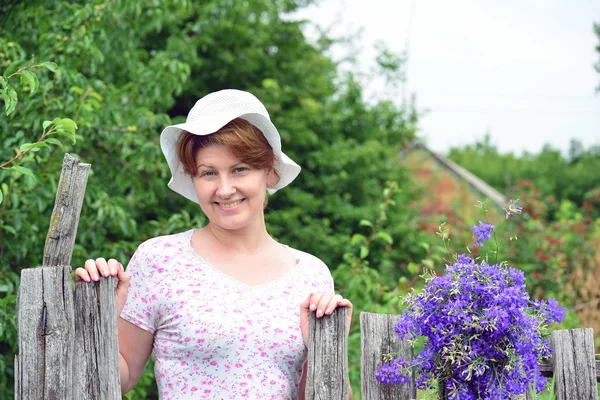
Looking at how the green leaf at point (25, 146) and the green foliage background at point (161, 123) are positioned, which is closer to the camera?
the green leaf at point (25, 146)

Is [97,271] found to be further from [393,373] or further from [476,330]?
[476,330]

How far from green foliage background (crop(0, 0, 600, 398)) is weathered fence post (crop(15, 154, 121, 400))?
0.87ft

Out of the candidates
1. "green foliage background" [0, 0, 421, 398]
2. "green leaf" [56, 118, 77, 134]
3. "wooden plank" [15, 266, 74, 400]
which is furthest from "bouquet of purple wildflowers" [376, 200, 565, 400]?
"green foliage background" [0, 0, 421, 398]

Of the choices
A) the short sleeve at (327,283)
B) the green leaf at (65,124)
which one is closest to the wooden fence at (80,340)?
the green leaf at (65,124)

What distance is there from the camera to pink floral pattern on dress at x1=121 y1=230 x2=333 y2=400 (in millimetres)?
2219

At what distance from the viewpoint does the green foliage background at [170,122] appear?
3.41 metres

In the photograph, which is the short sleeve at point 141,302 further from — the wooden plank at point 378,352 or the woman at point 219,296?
the wooden plank at point 378,352

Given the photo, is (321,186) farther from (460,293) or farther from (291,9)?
(460,293)

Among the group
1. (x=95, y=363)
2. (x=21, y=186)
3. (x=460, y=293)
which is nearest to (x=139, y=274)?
(x=95, y=363)

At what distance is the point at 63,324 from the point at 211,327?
445mm

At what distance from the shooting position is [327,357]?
83.4 inches

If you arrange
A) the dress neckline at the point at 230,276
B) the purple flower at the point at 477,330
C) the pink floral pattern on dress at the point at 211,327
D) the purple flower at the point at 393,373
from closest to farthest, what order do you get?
1. the purple flower at the point at 477,330
2. the purple flower at the point at 393,373
3. the pink floral pattern on dress at the point at 211,327
4. the dress neckline at the point at 230,276

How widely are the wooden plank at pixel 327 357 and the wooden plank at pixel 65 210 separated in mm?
725

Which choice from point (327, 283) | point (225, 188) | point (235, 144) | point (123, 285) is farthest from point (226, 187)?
point (327, 283)
